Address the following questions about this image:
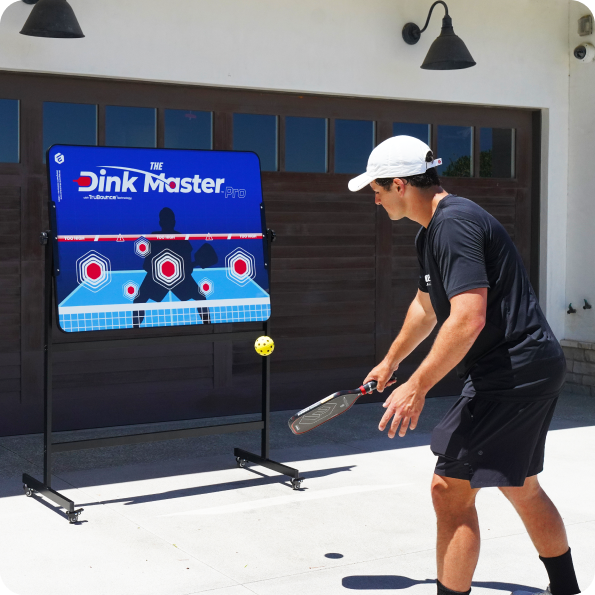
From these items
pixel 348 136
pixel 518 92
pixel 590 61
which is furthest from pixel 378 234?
pixel 590 61

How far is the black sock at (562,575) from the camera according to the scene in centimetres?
349

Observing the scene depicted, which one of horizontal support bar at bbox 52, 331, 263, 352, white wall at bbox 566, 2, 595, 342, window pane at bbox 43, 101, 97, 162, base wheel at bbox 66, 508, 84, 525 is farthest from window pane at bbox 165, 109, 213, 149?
white wall at bbox 566, 2, 595, 342

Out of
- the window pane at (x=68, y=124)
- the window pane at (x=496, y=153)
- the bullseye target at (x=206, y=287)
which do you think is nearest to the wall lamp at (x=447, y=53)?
the window pane at (x=496, y=153)

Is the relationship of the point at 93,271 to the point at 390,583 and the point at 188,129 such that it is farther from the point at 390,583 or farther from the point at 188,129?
the point at 390,583

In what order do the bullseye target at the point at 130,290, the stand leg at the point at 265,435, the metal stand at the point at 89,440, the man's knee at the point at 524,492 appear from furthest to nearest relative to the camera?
the stand leg at the point at 265,435 → the bullseye target at the point at 130,290 → the metal stand at the point at 89,440 → the man's knee at the point at 524,492

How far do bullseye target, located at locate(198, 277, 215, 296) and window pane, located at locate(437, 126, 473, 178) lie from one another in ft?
12.1

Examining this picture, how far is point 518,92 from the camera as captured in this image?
28.8 ft

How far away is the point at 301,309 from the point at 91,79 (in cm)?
268

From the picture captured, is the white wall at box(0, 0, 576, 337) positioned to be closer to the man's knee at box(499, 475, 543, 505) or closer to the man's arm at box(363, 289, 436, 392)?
the man's arm at box(363, 289, 436, 392)

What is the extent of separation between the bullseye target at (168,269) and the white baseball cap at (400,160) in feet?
7.56

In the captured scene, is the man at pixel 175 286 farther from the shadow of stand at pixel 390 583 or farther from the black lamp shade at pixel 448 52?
the black lamp shade at pixel 448 52

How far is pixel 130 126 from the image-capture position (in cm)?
711

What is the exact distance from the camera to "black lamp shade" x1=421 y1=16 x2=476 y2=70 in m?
7.55

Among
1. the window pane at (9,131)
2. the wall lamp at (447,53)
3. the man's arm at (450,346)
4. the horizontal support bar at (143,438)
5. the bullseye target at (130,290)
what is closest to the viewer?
the man's arm at (450,346)
